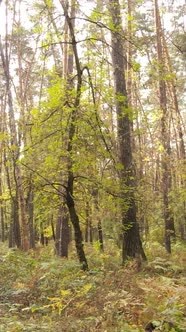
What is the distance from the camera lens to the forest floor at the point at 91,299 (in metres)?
4.74

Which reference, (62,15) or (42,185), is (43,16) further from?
(42,185)

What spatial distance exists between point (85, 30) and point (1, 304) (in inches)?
226

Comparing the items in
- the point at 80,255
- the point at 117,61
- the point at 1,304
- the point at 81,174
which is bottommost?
the point at 1,304

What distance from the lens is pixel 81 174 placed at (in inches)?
330

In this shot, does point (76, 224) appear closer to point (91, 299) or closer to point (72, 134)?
point (72, 134)

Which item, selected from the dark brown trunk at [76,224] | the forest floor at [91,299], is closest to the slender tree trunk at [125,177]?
the forest floor at [91,299]

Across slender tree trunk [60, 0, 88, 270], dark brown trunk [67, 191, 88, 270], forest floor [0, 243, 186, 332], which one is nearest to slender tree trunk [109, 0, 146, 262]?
forest floor [0, 243, 186, 332]

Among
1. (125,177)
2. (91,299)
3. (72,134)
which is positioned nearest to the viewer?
(91,299)

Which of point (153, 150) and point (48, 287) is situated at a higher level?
point (153, 150)

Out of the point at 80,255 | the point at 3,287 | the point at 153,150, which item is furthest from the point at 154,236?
the point at 3,287

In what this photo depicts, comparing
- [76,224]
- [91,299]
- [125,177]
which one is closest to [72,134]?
[125,177]

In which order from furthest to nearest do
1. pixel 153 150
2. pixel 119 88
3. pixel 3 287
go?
pixel 153 150
pixel 119 88
pixel 3 287

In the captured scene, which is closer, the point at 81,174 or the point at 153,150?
the point at 81,174

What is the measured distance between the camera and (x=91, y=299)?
606cm
